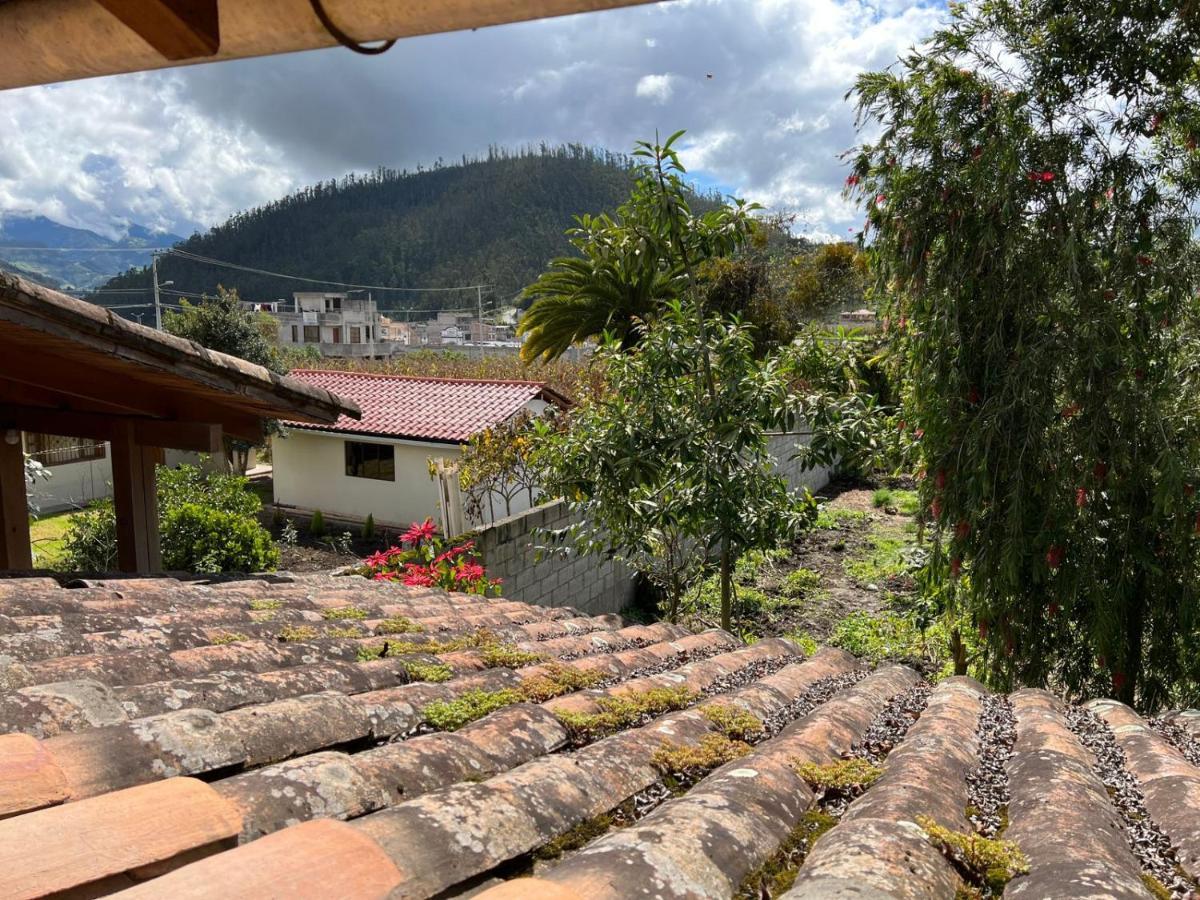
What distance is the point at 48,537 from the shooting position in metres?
16.4

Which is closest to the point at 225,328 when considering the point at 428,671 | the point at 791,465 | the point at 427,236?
the point at 791,465

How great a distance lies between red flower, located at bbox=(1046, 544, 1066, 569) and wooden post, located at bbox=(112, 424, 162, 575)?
5.64m

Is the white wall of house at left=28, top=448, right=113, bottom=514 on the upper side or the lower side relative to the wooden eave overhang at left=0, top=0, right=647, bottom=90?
lower

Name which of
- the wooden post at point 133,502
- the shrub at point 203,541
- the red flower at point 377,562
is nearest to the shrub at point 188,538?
the shrub at point 203,541

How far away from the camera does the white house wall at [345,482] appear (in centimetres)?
1772

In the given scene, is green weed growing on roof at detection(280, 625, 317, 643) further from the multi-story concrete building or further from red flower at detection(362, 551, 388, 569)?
the multi-story concrete building

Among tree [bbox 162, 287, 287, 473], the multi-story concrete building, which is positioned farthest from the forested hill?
tree [bbox 162, 287, 287, 473]

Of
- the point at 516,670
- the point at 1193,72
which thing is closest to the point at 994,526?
the point at 1193,72

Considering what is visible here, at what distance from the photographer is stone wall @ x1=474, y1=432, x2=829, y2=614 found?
27.7 ft

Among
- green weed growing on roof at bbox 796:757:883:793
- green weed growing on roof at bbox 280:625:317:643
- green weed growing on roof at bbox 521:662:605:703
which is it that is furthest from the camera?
green weed growing on roof at bbox 280:625:317:643

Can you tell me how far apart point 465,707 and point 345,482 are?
691 inches

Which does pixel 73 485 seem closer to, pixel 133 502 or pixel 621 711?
pixel 133 502

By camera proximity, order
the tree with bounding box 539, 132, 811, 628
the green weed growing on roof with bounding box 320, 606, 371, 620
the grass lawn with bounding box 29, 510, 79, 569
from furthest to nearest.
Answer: the grass lawn with bounding box 29, 510, 79, 569 < the tree with bounding box 539, 132, 811, 628 < the green weed growing on roof with bounding box 320, 606, 371, 620

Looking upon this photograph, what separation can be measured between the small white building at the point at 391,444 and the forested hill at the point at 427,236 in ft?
201
